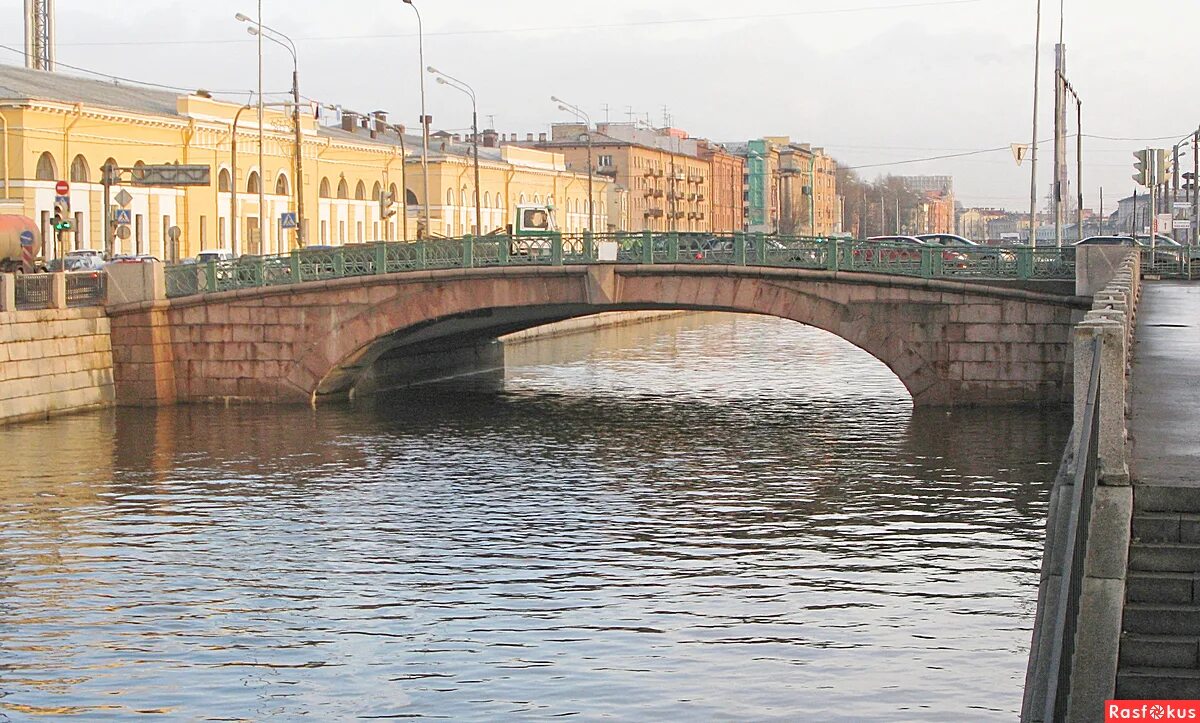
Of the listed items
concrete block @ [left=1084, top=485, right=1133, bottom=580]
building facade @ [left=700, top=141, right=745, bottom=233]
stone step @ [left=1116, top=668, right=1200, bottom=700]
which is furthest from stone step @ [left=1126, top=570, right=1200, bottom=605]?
building facade @ [left=700, top=141, right=745, bottom=233]

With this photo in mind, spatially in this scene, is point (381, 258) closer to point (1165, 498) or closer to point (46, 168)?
point (46, 168)

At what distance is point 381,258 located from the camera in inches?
1639

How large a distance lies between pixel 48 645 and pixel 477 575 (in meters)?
5.56

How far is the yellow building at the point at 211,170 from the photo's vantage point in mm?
57031

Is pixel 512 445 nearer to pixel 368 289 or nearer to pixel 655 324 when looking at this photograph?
pixel 368 289

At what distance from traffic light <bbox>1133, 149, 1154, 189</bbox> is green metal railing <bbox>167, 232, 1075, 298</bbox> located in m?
13.5

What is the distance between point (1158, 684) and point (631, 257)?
3192 centimetres

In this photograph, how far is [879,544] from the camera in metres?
24.4

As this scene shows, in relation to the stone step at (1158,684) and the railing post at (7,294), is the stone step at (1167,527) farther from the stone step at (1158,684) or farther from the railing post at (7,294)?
the railing post at (7,294)

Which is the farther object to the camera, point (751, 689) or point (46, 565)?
point (46, 565)

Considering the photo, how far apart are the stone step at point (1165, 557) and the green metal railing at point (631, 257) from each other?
92.5 ft

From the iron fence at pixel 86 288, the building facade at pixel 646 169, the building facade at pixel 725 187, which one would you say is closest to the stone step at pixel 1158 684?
the iron fence at pixel 86 288

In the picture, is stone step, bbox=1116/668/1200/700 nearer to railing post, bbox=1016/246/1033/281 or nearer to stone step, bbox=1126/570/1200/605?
stone step, bbox=1126/570/1200/605

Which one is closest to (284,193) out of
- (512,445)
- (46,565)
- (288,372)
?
(288,372)
